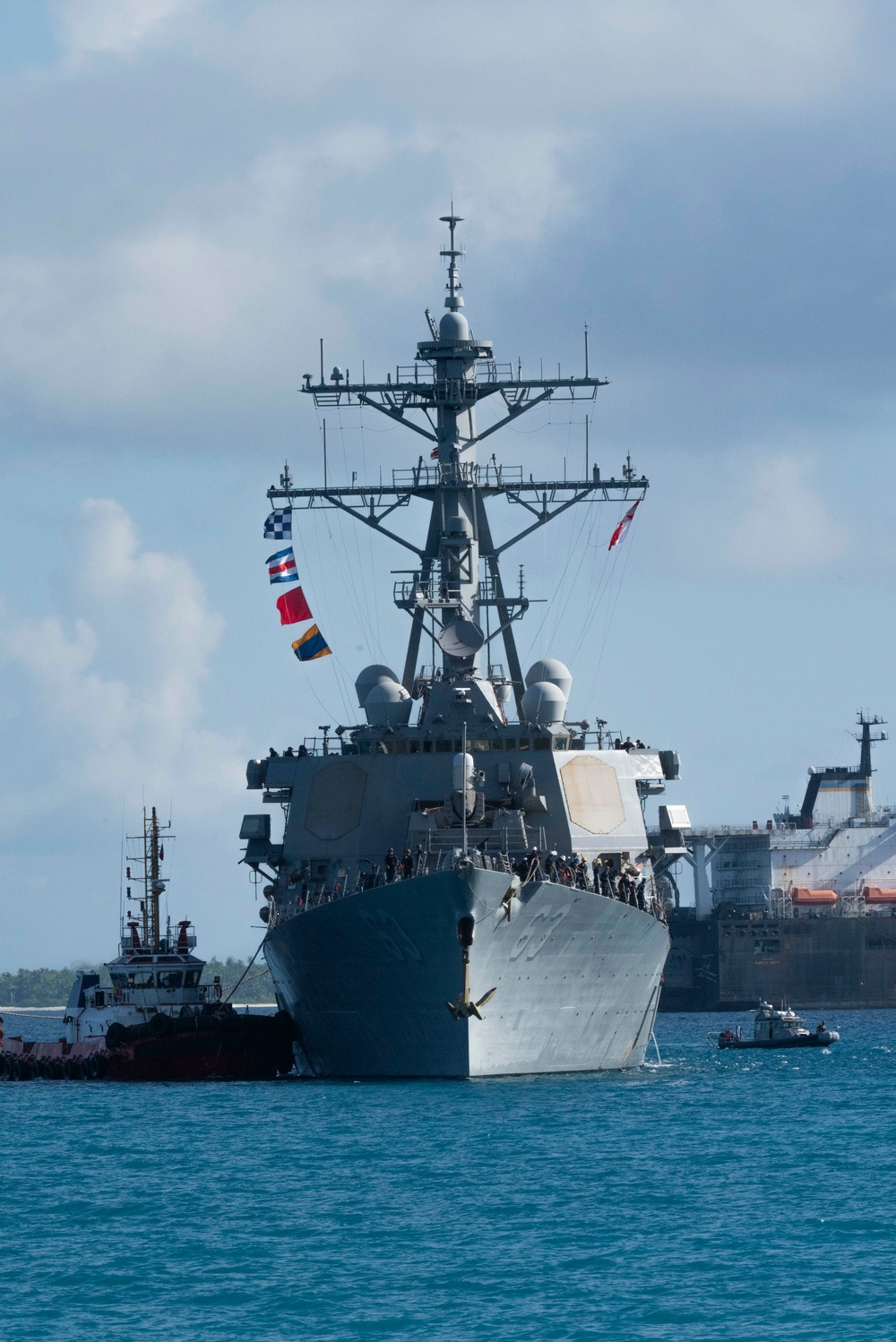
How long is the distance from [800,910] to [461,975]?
242ft

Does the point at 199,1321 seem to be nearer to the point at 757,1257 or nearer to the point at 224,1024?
the point at 757,1257

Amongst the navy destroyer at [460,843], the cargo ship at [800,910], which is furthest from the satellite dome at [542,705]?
the cargo ship at [800,910]

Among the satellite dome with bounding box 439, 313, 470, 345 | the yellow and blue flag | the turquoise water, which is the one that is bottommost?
the turquoise water

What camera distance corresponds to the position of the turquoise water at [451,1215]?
22.2 m

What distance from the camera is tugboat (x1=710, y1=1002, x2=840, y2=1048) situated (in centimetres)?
6119

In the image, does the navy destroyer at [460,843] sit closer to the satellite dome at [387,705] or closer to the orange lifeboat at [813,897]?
the satellite dome at [387,705]

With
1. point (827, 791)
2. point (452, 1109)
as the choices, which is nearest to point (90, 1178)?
point (452, 1109)

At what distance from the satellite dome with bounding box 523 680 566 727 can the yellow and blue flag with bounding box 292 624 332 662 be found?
4636mm

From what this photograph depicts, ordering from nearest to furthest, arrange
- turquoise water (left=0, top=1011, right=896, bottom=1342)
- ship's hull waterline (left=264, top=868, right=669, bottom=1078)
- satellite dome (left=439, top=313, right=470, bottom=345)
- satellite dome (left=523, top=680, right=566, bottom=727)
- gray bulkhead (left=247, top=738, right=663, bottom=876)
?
turquoise water (left=0, top=1011, right=896, bottom=1342) < ship's hull waterline (left=264, top=868, right=669, bottom=1078) < gray bulkhead (left=247, top=738, right=663, bottom=876) < satellite dome (left=523, top=680, right=566, bottom=727) < satellite dome (left=439, top=313, right=470, bottom=345)

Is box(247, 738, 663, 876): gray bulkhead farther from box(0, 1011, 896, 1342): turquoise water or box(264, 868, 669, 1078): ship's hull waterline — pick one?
box(0, 1011, 896, 1342): turquoise water

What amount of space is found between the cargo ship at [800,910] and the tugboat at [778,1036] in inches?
1577

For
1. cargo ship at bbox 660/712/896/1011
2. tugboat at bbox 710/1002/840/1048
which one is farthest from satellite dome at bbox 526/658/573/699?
cargo ship at bbox 660/712/896/1011

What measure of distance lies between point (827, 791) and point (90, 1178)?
90293mm

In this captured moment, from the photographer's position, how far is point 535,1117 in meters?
35.2
